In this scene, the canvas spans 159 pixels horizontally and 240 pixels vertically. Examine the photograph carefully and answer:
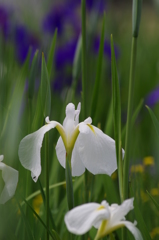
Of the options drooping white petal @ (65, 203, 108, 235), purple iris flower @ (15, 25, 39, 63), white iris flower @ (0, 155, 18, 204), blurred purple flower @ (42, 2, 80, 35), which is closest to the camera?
drooping white petal @ (65, 203, 108, 235)

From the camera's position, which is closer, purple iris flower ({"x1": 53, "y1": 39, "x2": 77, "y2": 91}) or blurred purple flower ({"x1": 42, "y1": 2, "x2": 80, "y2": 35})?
purple iris flower ({"x1": 53, "y1": 39, "x2": 77, "y2": 91})

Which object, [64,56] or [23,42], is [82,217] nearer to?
[64,56]

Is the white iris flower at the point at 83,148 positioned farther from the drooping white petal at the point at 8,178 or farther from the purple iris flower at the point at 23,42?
the purple iris flower at the point at 23,42

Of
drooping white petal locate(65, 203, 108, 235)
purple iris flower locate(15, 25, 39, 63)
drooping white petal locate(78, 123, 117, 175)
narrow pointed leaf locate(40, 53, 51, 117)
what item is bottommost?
drooping white petal locate(65, 203, 108, 235)

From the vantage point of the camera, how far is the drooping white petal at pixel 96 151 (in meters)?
0.52

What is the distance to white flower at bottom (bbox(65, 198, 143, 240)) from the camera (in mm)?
400

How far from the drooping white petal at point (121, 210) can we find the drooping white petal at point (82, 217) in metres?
0.03

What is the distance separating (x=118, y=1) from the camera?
209 inches

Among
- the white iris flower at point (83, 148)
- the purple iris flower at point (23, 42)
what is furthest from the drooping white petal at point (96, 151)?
the purple iris flower at point (23, 42)

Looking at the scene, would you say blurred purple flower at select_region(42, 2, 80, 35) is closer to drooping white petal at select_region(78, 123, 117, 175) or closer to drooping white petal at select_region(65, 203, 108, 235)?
drooping white petal at select_region(78, 123, 117, 175)

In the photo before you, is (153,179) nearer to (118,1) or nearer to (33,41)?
(33,41)

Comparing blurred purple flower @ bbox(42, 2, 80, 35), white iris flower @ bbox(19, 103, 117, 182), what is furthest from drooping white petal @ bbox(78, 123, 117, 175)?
blurred purple flower @ bbox(42, 2, 80, 35)

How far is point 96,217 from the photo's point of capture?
0.41 metres

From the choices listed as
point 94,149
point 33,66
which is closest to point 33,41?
point 33,66
